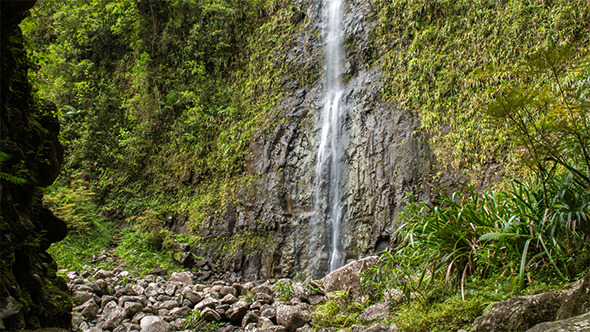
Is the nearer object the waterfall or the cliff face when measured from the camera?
the cliff face

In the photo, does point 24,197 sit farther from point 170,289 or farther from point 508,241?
point 170,289

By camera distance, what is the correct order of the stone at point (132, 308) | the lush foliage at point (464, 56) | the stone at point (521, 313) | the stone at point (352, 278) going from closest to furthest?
the stone at point (521, 313), the stone at point (352, 278), the stone at point (132, 308), the lush foliage at point (464, 56)

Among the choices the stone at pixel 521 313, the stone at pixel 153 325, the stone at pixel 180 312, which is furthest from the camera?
the stone at pixel 180 312

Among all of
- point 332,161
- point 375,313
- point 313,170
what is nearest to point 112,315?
point 375,313

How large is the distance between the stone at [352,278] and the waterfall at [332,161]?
242 cm

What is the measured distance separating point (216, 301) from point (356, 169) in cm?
419

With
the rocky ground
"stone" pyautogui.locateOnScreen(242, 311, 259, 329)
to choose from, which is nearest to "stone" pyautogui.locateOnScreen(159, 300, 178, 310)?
the rocky ground

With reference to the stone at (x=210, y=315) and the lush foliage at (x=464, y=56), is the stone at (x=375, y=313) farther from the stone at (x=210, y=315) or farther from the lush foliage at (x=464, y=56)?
the lush foliage at (x=464, y=56)

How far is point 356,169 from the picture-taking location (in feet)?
26.7

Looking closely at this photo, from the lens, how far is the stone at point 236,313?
5.16 m

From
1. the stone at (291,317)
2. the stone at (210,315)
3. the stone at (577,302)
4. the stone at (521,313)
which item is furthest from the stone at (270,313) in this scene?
the stone at (577,302)

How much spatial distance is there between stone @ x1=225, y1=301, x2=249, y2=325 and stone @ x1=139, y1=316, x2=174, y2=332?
0.88 m

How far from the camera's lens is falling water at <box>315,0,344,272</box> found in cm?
809

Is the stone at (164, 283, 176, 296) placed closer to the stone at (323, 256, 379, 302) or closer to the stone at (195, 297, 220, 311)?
the stone at (195, 297, 220, 311)
